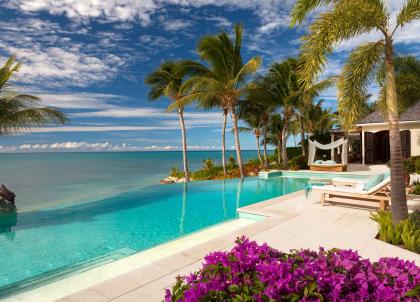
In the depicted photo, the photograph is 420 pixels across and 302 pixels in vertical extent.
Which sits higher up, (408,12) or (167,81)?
(167,81)

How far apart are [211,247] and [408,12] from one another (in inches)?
206

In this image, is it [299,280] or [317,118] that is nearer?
[299,280]

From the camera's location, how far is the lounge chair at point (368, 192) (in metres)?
6.78

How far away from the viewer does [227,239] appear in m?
5.00

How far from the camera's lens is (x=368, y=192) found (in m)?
6.86

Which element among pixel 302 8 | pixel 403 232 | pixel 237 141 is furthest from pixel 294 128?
pixel 403 232

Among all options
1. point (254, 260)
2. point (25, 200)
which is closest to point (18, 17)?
point (25, 200)

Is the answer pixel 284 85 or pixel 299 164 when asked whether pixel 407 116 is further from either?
pixel 284 85

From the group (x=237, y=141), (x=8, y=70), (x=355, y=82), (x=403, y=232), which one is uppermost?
(x=8, y=70)

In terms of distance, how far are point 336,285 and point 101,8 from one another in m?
12.2

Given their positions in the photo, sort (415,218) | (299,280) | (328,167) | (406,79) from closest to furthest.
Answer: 1. (299,280)
2. (415,218)
3. (406,79)
4. (328,167)

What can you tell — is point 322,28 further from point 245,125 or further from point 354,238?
point 245,125

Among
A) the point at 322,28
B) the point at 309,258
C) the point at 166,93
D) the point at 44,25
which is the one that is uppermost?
the point at 44,25

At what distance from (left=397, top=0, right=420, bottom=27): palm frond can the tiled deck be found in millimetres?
3791
